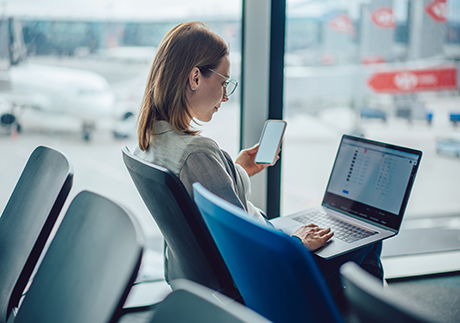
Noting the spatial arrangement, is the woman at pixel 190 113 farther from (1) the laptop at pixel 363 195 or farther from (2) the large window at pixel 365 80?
(2) the large window at pixel 365 80

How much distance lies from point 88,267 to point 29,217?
452 millimetres

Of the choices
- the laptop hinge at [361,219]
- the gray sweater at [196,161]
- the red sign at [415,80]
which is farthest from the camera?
the red sign at [415,80]

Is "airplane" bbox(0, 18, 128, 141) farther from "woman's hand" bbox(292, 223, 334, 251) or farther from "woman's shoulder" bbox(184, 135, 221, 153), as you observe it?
A: "woman's hand" bbox(292, 223, 334, 251)

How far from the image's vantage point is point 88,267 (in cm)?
72

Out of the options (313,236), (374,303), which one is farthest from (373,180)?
(374,303)

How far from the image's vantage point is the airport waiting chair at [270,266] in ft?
2.27

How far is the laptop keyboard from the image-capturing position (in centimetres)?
137

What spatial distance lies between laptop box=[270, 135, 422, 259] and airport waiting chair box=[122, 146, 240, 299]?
1.20ft

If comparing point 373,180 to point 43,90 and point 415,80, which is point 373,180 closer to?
point 415,80

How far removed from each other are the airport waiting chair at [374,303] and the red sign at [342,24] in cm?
201

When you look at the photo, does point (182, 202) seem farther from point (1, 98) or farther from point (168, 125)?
point (1, 98)

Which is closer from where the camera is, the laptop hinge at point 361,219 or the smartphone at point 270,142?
the laptop hinge at point 361,219

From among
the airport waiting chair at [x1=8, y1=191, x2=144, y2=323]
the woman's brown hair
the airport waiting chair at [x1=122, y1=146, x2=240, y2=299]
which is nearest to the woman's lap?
the airport waiting chair at [x1=122, y1=146, x2=240, y2=299]

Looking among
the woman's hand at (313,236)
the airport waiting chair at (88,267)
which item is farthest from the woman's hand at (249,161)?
the airport waiting chair at (88,267)
